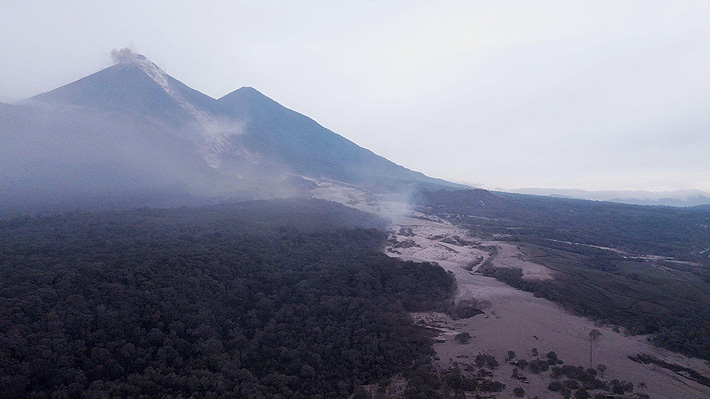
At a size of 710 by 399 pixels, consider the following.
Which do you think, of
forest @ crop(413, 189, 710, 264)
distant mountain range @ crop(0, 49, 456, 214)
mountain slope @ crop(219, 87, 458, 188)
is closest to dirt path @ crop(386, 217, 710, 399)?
forest @ crop(413, 189, 710, 264)

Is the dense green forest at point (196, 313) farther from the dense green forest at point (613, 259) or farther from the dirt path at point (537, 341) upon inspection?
the dense green forest at point (613, 259)

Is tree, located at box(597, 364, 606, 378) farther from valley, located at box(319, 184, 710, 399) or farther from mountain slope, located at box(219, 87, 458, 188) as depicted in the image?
mountain slope, located at box(219, 87, 458, 188)

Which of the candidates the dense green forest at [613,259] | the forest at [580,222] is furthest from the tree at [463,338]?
the forest at [580,222]

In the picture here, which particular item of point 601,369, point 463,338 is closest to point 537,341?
point 601,369

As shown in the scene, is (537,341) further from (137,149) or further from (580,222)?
(137,149)

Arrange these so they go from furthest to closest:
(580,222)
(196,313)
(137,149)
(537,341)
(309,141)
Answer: (309,141)
(580,222)
(137,149)
(537,341)
(196,313)
